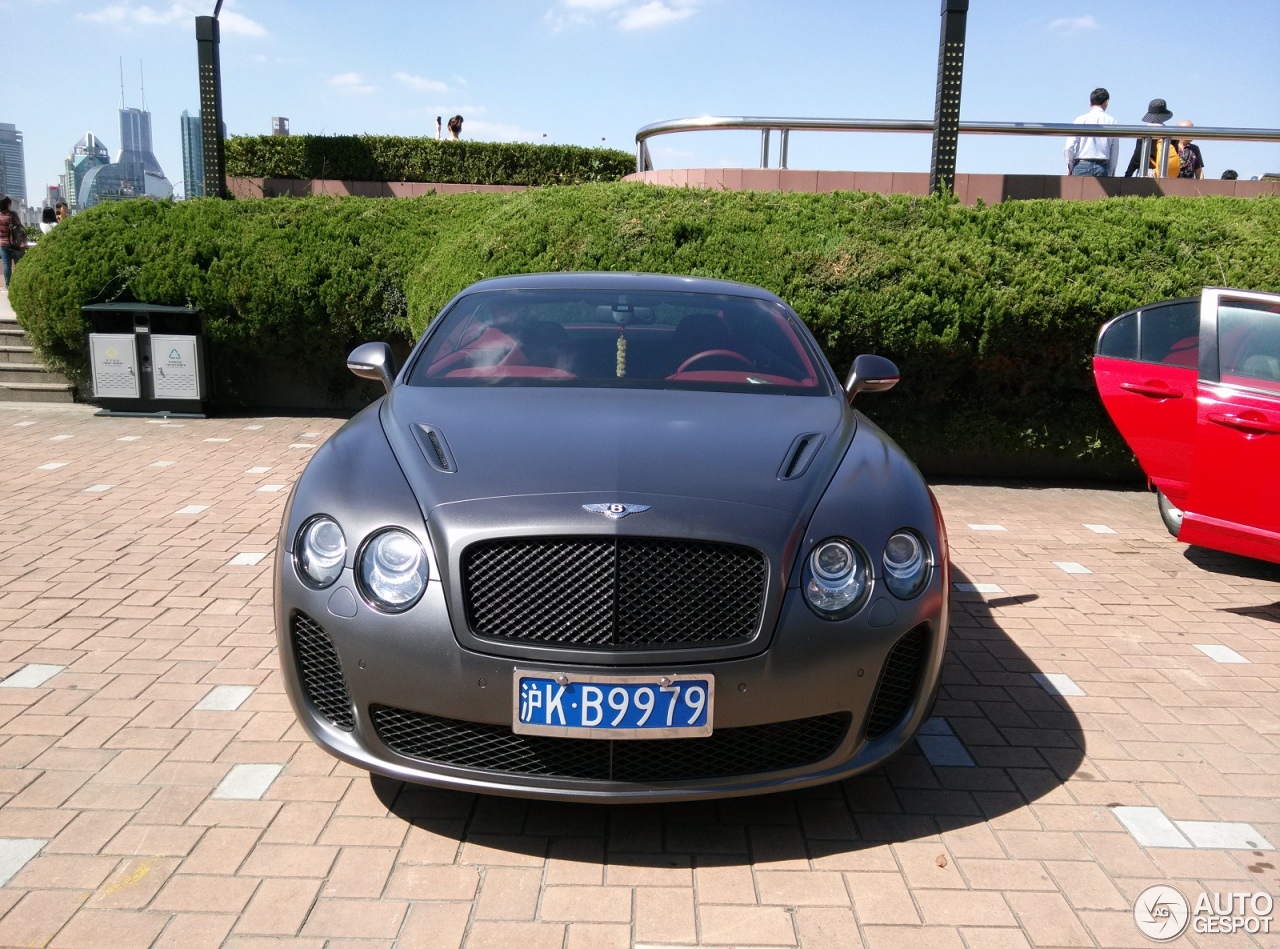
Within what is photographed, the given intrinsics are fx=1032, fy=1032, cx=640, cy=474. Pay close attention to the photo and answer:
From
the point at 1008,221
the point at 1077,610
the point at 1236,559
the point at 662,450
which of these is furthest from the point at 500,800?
the point at 1008,221

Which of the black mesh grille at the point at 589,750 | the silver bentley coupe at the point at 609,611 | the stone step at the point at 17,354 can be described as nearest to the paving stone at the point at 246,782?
the silver bentley coupe at the point at 609,611

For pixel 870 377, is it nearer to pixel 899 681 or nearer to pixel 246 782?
pixel 899 681

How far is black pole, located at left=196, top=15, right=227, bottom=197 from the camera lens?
37.6ft

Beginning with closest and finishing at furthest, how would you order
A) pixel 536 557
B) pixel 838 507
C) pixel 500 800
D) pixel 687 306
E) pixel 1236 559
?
1. pixel 536 557
2. pixel 838 507
3. pixel 500 800
4. pixel 687 306
5. pixel 1236 559

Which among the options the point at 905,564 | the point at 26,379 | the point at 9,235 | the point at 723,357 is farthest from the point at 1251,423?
the point at 9,235

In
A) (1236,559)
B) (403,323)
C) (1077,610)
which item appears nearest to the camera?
(1077,610)

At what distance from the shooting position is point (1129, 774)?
335cm

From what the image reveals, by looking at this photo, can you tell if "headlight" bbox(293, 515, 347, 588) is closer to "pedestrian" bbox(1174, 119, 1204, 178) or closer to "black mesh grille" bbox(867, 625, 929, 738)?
"black mesh grille" bbox(867, 625, 929, 738)

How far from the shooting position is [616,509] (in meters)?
2.66

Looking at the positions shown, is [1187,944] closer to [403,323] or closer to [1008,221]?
[1008,221]

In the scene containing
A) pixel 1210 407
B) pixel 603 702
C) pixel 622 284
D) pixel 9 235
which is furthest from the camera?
pixel 9 235

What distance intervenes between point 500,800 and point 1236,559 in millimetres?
4978
